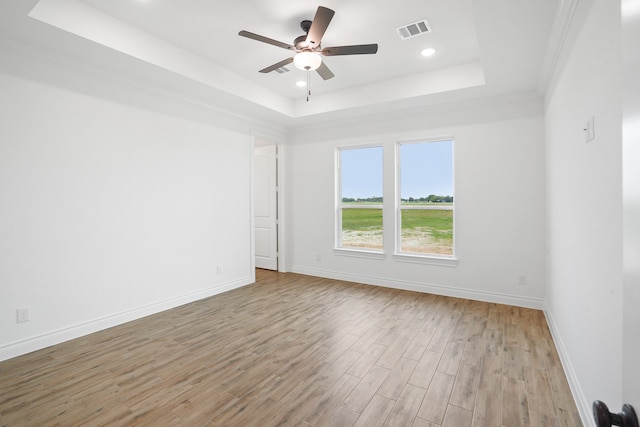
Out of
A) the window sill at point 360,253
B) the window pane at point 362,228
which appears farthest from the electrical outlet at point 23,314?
the window pane at point 362,228

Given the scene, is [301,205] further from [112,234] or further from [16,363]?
[16,363]

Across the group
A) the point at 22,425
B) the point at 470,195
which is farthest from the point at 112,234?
the point at 470,195

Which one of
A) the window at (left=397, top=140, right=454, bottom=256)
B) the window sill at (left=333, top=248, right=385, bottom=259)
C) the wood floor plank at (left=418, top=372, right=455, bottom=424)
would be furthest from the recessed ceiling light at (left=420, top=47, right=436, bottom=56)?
the wood floor plank at (left=418, top=372, right=455, bottom=424)

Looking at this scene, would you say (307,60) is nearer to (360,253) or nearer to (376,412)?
(376,412)

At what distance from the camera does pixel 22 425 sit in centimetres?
191

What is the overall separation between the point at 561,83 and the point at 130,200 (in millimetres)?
4437

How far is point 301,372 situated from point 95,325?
2.33m

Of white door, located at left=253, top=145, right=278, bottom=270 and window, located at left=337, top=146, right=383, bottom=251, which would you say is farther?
white door, located at left=253, top=145, right=278, bottom=270

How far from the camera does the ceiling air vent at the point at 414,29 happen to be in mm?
3008

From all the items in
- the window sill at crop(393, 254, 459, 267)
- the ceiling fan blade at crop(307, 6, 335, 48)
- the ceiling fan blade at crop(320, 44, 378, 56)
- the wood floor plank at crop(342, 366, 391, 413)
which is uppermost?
the ceiling fan blade at crop(307, 6, 335, 48)

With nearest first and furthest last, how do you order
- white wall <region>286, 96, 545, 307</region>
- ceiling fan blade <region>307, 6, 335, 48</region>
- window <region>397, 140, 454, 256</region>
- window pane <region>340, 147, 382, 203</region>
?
ceiling fan blade <region>307, 6, 335, 48</region>
white wall <region>286, 96, 545, 307</region>
window <region>397, 140, 454, 256</region>
window pane <region>340, 147, 382, 203</region>

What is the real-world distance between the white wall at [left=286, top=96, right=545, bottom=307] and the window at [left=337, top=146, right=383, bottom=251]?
0.73 ft

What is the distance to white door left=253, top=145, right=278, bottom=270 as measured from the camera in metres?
6.10

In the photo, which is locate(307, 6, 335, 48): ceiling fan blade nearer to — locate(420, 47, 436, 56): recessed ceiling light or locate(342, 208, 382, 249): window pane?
locate(420, 47, 436, 56): recessed ceiling light
